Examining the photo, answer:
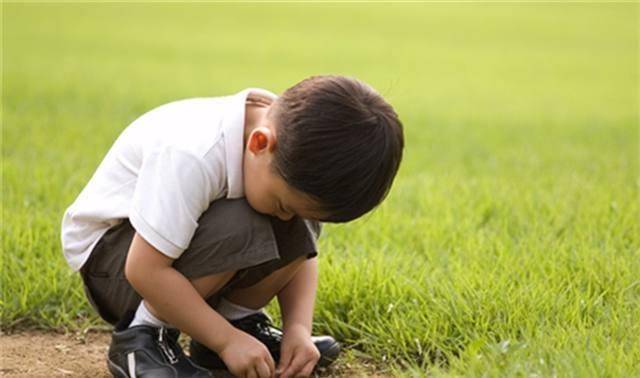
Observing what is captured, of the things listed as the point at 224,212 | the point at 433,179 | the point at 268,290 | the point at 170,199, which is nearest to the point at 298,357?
the point at 268,290

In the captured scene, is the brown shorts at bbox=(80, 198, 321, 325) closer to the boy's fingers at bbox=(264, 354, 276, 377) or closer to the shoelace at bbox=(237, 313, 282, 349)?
the shoelace at bbox=(237, 313, 282, 349)

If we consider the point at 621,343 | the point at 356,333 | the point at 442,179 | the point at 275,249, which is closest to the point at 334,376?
the point at 356,333

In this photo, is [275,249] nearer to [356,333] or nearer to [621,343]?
[356,333]

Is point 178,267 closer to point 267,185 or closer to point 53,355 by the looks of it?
point 267,185

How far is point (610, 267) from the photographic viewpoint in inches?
133

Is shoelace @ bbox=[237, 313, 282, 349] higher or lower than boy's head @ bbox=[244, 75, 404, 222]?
lower

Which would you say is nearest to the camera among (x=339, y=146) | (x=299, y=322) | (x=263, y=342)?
(x=339, y=146)

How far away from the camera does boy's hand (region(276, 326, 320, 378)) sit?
2734 mm

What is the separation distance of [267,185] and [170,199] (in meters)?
0.25

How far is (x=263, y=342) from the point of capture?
2961mm

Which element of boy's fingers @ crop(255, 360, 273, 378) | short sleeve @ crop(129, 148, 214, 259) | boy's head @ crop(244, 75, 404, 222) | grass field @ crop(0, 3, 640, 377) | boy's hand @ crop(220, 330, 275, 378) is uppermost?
boy's head @ crop(244, 75, 404, 222)

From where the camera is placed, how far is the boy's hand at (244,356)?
2586 mm

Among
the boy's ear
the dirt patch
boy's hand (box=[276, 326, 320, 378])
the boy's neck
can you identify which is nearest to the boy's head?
the boy's ear

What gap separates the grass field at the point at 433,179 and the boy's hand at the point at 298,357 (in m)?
0.27
